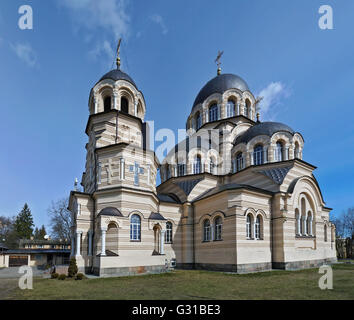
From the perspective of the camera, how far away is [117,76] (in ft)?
71.1

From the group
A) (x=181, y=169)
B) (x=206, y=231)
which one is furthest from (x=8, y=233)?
(x=206, y=231)

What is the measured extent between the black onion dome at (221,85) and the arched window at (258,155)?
821 cm

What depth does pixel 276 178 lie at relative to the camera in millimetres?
21406

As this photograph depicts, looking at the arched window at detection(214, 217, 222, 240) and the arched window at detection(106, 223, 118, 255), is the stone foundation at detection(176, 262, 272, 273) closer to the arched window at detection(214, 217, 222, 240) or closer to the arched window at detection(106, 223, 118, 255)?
the arched window at detection(214, 217, 222, 240)

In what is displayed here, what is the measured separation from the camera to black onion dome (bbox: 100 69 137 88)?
2148cm

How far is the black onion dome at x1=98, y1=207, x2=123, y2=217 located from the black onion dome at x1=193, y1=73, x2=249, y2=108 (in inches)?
707

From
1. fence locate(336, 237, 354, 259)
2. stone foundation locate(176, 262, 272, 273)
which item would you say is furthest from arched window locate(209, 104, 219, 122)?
fence locate(336, 237, 354, 259)

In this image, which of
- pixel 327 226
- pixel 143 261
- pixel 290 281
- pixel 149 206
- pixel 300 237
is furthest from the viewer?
pixel 327 226

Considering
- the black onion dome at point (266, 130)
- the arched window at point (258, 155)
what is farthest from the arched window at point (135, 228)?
the black onion dome at point (266, 130)

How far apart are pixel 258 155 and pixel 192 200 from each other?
731cm

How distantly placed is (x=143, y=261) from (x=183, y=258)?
525cm

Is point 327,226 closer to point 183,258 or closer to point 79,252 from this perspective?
point 183,258

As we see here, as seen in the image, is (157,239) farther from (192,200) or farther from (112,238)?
(192,200)
